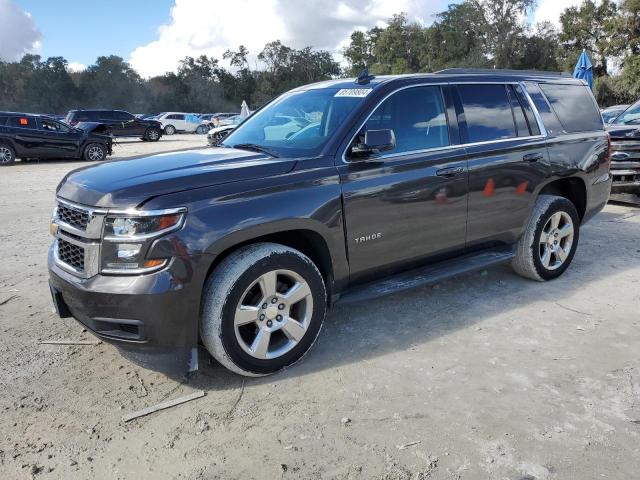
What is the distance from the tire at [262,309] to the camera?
122 inches

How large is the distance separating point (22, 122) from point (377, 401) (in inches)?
694

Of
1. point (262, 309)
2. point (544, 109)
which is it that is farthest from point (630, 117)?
point (262, 309)

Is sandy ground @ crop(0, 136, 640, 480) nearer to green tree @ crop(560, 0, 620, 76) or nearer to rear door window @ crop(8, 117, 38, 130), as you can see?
rear door window @ crop(8, 117, 38, 130)

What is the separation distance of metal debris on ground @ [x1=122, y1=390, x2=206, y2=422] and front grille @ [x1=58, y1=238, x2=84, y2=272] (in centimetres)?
90

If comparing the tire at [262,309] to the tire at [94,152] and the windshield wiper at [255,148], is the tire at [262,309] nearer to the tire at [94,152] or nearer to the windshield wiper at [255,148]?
the windshield wiper at [255,148]

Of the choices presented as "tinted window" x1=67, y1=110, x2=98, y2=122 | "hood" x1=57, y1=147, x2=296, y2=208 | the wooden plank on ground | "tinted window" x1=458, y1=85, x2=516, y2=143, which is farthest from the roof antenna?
"tinted window" x1=67, y1=110, x2=98, y2=122

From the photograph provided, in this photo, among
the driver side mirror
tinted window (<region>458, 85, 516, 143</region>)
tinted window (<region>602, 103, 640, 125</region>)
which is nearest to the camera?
the driver side mirror

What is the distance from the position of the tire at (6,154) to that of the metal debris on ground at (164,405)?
16.9 m

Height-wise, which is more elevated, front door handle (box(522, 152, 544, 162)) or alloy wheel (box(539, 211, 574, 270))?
front door handle (box(522, 152, 544, 162))

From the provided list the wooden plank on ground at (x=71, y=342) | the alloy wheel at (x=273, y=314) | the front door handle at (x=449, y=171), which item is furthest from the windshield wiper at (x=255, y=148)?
the wooden plank on ground at (x=71, y=342)

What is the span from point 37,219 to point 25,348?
5.15 m

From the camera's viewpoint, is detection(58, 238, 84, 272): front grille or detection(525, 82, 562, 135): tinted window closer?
detection(58, 238, 84, 272): front grille

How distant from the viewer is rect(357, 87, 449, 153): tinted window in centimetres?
386

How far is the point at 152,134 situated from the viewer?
97.6ft
